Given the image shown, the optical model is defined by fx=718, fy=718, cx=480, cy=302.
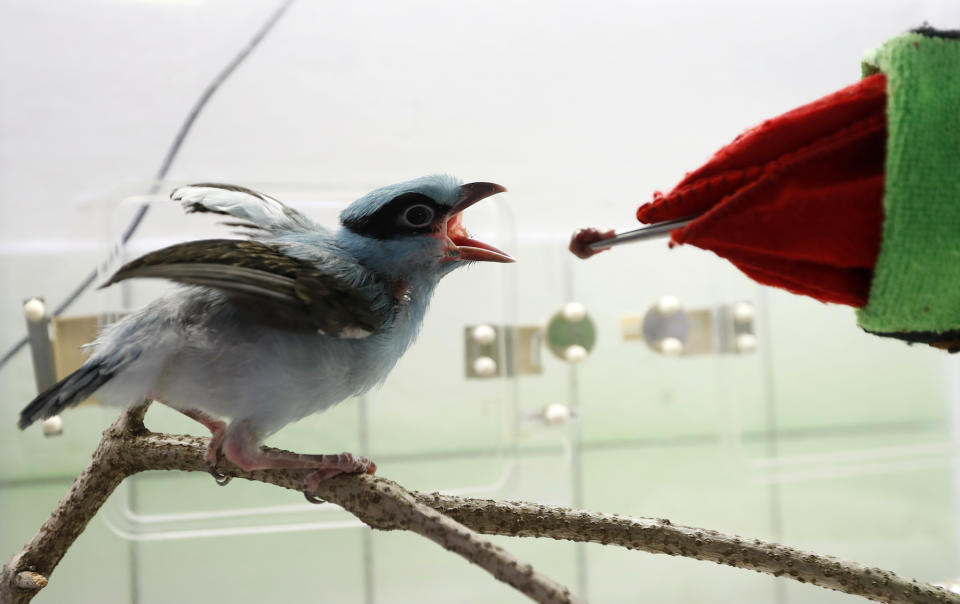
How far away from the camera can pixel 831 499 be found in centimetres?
132

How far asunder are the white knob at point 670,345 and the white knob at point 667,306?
4 cm

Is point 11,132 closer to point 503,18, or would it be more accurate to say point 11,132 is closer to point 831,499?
point 503,18

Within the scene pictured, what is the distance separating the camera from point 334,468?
445 millimetres

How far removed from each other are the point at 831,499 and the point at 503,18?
3.36 ft

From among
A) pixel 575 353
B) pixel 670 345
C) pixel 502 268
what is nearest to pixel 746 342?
pixel 670 345

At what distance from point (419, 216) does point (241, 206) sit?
0.11 metres

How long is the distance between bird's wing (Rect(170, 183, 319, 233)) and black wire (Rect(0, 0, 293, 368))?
0.57m

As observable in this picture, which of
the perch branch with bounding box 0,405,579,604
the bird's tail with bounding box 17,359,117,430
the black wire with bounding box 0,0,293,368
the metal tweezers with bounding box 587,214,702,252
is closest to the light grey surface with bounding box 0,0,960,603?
the black wire with bounding box 0,0,293,368

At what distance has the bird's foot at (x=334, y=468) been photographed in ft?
1.45

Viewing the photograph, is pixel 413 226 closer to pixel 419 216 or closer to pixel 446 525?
pixel 419 216

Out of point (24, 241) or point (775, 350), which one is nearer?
point (24, 241)

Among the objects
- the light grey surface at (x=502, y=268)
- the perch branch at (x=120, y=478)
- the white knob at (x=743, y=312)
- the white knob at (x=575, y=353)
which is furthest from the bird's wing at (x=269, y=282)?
the white knob at (x=743, y=312)

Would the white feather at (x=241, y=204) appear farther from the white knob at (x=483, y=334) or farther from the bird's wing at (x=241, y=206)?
the white knob at (x=483, y=334)

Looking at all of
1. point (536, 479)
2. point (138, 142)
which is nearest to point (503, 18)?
point (138, 142)
